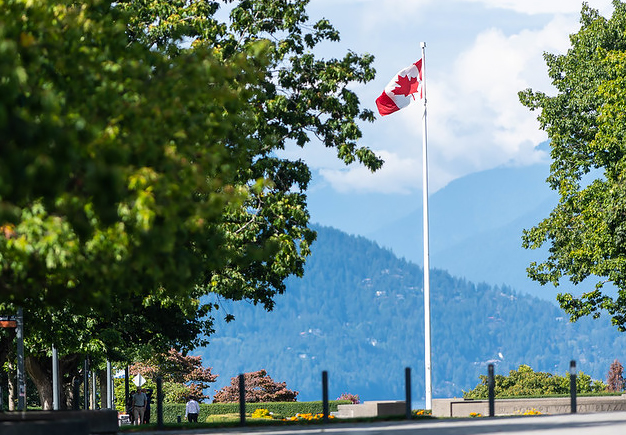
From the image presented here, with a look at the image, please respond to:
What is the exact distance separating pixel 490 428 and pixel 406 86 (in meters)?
18.4

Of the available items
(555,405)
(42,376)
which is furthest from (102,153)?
(42,376)

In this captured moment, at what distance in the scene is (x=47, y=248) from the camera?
11.3m

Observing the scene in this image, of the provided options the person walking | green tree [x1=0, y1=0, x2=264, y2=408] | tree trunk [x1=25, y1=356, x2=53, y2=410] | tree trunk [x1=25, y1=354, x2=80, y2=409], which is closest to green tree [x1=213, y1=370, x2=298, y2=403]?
tree trunk [x1=25, y1=354, x2=80, y2=409]

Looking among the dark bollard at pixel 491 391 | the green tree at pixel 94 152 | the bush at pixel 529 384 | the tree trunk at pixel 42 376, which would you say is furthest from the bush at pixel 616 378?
the green tree at pixel 94 152

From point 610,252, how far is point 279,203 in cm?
1490

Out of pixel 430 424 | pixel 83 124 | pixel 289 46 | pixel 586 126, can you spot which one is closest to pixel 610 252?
pixel 586 126

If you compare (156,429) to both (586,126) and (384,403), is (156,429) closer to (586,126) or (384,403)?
(384,403)

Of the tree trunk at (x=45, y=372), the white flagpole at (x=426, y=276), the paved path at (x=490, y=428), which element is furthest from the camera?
the tree trunk at (x=45, y=372)

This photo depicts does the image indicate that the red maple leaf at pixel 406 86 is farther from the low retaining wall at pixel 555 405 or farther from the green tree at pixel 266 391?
the green tree at pixel 266 391

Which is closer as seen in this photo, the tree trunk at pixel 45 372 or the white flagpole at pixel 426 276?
the white flagpole at pixel 426 276

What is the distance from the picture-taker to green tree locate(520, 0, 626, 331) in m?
32.7

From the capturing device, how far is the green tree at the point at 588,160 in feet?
107

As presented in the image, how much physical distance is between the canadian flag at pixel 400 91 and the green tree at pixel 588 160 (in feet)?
20.4

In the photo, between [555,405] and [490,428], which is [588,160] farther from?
[490,428]
